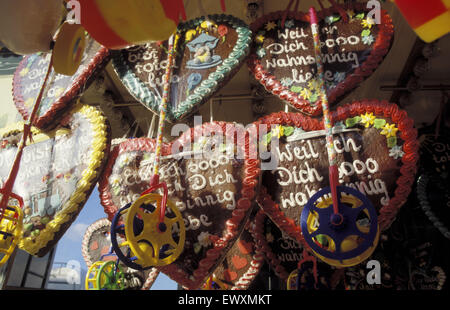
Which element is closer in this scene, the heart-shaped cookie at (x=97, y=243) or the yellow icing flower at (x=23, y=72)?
the yellow icing flower at (x=23, y=72)

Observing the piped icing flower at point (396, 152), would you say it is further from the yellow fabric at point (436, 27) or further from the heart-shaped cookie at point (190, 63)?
the heart-shaped cookie at point (190, 63)

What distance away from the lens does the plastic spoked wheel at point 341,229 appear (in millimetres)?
732

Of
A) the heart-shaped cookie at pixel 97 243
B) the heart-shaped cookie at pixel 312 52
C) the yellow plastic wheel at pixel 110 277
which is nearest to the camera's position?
the heart-shaped cookie at pixel 312 52

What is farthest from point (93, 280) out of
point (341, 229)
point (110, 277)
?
point (341, 229)

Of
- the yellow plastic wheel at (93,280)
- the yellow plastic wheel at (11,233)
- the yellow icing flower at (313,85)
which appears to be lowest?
the yellow plastic wheel at (93,280)

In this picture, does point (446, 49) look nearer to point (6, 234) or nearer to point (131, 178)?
point (131, 178)

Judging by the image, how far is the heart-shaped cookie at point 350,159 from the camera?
2.82ft

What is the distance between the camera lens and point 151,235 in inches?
31.9

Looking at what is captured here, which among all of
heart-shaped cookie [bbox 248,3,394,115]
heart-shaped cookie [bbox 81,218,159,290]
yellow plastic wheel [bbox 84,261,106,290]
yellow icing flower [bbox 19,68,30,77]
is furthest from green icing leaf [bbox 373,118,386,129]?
yellow icing flower [bbox 19,68,30,77]

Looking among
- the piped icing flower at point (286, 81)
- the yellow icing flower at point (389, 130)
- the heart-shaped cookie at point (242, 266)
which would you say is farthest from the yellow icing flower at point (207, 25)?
the heart-shaped cookie at point (242, 266)

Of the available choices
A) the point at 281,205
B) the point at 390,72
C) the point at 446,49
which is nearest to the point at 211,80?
the point at 281,205

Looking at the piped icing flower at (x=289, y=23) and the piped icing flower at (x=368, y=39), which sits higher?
the piped icing flower at (x=289, y=23)

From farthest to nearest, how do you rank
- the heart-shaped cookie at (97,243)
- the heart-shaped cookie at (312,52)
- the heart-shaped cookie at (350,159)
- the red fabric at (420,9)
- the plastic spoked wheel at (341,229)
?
the heart-shaped cookie at (97,243) < the heart-shaped cookie at (312,52) < the heart-shaped cookie at (350,159) < the plastic spoked wheel at (341,229) < the red fabric at (420,9)
